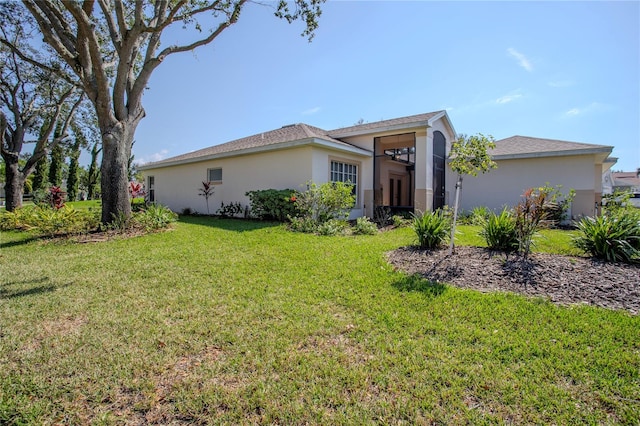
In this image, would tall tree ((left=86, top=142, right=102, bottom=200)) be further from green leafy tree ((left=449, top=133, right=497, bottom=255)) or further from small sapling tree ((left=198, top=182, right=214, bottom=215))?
green leafy tree ((left=449, top=133, right=497, bottom=255))

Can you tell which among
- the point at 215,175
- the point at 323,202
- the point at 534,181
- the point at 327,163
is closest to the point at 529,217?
the point at 323,202

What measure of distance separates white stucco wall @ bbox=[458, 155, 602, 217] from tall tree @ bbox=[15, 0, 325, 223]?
1089cm

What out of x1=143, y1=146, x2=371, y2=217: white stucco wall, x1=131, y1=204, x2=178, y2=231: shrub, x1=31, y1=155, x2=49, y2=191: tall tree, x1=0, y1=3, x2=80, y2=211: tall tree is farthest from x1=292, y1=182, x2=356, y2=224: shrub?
x1=31, y1=155, x2=49, y2=191: tall tree

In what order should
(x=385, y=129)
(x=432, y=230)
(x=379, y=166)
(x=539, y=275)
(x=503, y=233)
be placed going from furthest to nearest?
(x=379, y=166)
(x=385, y=129)
(x=432, y=230)
(x=503, y=233)
(x=539, y=275)

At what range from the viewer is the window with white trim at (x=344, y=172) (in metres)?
12.0

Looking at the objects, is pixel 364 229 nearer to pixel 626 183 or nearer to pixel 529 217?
pixel 529 217

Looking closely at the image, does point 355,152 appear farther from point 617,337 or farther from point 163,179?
point 163,179

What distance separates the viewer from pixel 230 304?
3.86m

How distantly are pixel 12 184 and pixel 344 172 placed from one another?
15822 millimetres

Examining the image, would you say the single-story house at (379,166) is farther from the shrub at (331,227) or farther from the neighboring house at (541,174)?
the shrub at (331,227)

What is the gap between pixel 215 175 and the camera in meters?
14.7

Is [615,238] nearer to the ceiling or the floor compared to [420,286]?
nearer to the ceiling

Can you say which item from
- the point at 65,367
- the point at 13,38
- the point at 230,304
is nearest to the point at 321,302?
the point at 230,304

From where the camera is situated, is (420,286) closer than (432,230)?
Yes
